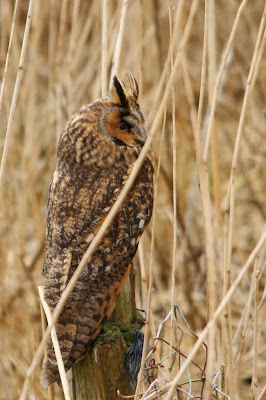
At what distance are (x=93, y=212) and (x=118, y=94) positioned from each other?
1.57 ft

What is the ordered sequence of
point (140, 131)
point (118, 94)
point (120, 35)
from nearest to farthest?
point (120, 35) → point (118, 94) → point (140, 131)

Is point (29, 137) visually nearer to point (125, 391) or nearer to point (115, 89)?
point (115, 89)

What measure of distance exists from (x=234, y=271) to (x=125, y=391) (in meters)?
2.50

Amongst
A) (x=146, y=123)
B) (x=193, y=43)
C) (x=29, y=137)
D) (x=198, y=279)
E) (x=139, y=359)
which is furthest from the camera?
(x=193, y=43)

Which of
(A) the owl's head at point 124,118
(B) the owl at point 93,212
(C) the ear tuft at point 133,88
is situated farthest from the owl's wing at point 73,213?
(C) the ear tuft at point 133,88

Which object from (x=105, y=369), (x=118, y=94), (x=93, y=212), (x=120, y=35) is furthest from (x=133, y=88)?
(x=105, y=369)

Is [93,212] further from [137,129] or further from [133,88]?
[133,88]

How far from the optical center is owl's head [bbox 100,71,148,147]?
86.7 inches

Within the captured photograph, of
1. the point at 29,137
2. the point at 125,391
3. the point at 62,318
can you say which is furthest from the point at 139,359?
the point at 29,137

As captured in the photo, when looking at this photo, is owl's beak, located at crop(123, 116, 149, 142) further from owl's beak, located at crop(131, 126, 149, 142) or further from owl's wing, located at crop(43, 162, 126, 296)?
owl's wing, located at crop(43, 162, 126, 296)

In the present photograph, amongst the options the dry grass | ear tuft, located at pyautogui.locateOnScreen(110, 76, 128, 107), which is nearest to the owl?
ear tuft, located at pyautogui.locateOnScreen(110, 76, 128, 107)

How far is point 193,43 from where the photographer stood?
18.8 feet

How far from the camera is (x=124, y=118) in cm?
224

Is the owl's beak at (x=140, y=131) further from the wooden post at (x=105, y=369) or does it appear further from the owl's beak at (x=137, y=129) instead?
the wooden post at (x=105, y=369)
